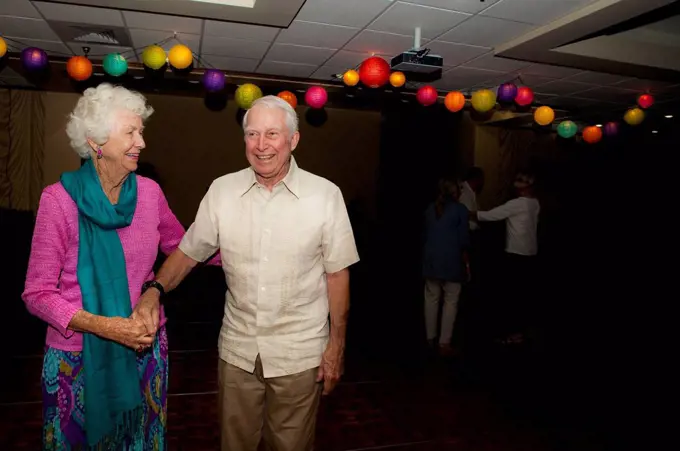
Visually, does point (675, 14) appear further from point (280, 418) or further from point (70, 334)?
point (70, 334)

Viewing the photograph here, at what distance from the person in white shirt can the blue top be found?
446 millimetres

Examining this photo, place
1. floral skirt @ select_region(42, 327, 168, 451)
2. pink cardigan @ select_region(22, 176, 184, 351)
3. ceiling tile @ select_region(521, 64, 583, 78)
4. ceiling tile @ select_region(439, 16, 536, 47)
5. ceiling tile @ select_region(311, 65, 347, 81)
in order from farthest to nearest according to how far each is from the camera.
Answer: ceiling tile @ select_region(311, 65, 347, 81) → ceiling tile @ select_region(521, 64, 583, 78) → ceiling tile @ select_region(439, 16, 536, 47) → floral skirt @ select_region(42, 327, 168, 451) → pink cardigan @ select_region(22, 176, 184, 351)

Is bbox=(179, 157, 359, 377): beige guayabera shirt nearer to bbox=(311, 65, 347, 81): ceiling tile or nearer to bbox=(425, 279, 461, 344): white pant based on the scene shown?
bbox=(425, 279, 461, 344): white pant

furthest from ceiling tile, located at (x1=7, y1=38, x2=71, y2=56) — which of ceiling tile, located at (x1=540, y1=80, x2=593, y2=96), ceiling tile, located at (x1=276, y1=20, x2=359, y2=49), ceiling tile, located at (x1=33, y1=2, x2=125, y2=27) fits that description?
ceiling tile, located at (x1=540, y1=80, x2=593, y2=96)

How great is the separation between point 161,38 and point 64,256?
3.67 metres

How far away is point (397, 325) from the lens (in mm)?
4969

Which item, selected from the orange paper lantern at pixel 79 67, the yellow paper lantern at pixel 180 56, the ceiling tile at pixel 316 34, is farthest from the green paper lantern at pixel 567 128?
the orange paper lantern at pixel 79 67

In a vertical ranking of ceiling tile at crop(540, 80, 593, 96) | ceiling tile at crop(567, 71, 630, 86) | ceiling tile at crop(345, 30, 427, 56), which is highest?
ceiling tile at crop(540, 80, 593, 96)

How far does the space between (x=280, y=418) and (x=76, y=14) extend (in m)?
3.81

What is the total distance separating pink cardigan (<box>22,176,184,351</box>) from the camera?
1295 millimetres

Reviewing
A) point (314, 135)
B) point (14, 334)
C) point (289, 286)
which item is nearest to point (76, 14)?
point (14, 334)

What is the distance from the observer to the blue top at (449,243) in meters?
3.88

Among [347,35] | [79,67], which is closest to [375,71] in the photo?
[347,35]

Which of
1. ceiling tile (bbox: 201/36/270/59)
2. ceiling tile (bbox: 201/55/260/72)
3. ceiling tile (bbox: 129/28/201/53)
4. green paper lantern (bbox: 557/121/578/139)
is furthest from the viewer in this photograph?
green paper lantern (bbox: 557/121/578/139)
